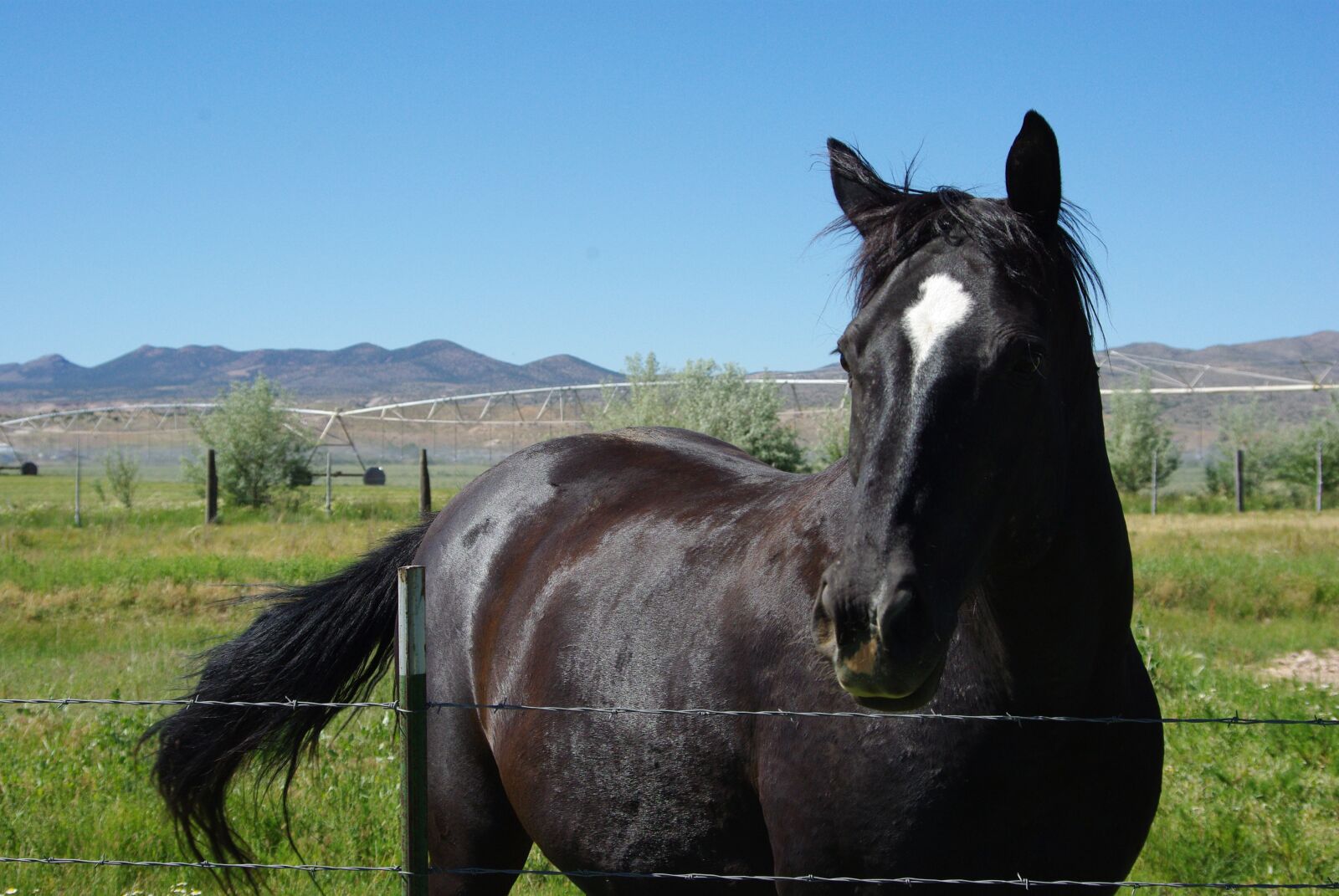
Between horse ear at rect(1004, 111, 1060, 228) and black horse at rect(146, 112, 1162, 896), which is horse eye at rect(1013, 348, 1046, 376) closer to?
black horse at rect(146, 112, 1162, 896)

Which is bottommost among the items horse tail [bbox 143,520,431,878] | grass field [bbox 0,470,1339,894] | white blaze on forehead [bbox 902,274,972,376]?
grass field [bbox 0,470,1339,894]

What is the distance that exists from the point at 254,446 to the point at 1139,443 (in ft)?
100

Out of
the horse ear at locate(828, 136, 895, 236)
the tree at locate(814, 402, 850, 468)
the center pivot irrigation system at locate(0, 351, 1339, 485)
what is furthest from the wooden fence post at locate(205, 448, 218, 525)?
the horse ear at locate(828, 136, 895, 236)

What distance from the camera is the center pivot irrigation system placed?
46.5m

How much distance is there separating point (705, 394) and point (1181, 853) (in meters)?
27.1

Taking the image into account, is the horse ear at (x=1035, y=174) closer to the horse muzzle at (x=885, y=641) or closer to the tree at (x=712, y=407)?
the horse muzzle at (x=885, y=641)

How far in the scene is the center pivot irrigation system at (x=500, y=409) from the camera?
46.5 meters

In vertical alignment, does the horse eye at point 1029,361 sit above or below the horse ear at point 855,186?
below

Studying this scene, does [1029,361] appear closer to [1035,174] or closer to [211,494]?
[1035,174]

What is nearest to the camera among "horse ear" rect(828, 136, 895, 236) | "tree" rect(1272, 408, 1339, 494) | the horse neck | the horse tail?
the horse neck

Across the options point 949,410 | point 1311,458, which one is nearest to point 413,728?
point 949,410

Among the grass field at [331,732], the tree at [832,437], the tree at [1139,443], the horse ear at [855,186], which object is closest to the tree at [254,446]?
the grass field at [331,732]

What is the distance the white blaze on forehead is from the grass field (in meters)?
3.08

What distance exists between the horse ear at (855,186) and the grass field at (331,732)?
114 inches
